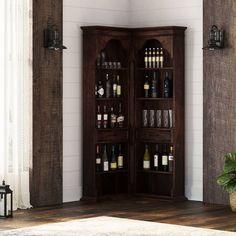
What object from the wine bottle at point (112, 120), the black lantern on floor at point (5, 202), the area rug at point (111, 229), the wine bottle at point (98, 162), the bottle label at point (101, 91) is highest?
the bottle label at point (101, 91)

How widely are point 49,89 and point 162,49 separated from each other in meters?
1.67

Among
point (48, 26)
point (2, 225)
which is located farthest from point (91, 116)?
point (2, 225)

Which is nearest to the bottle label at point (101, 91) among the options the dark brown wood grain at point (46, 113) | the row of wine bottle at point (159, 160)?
the dark brown wood grain at point (46, 113)

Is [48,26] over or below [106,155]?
over

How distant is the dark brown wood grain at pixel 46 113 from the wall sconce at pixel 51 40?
0.20 feet

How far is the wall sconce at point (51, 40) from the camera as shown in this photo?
10.3 metres

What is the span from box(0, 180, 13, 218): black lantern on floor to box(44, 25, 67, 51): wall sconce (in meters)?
1.86

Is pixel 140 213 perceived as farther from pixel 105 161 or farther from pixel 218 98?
pixel 218 98

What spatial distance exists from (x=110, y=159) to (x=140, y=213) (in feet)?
5.08

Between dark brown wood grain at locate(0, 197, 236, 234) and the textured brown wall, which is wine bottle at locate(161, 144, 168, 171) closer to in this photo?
dark brown wood grain at locate(0, 197, 236, 234)

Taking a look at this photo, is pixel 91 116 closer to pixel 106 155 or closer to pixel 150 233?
pixel 106 155

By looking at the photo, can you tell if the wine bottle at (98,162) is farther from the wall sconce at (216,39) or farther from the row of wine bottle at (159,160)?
the wall sconce at (216,39)

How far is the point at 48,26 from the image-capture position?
1045cm

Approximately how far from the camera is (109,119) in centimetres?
1114
